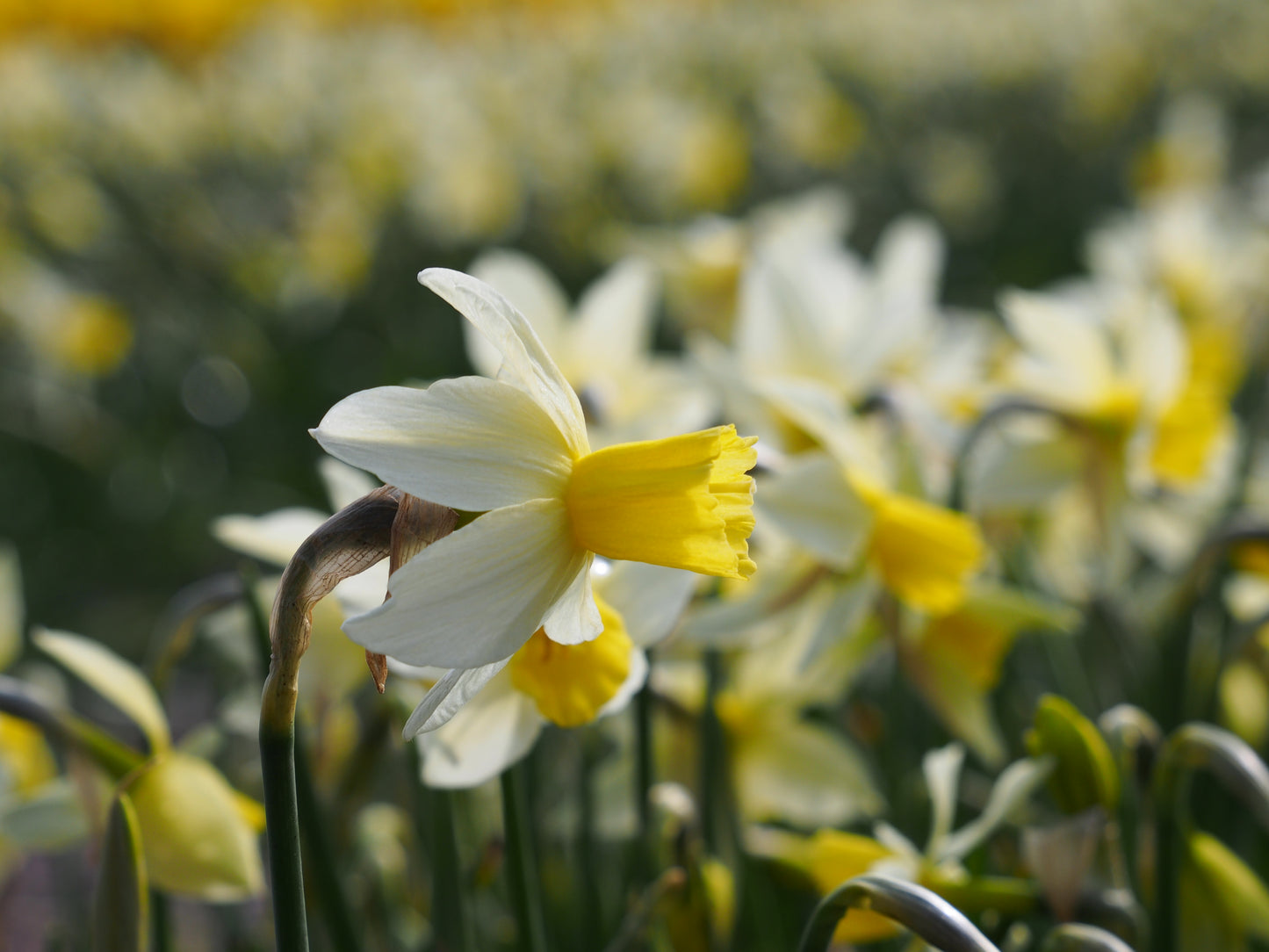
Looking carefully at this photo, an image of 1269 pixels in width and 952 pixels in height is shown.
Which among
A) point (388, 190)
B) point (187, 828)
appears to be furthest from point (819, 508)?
point (388, 190)

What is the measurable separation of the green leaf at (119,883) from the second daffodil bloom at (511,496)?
0.89 feet

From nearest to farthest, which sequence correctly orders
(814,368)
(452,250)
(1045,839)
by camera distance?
1. (1045,839)
2. (814,368)
3. (452,250)

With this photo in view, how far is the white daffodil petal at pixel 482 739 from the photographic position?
2.72 ft

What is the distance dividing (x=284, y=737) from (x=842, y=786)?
78 centimetres

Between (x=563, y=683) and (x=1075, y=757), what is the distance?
0.39 meters

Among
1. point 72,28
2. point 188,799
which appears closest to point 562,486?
point 188,799

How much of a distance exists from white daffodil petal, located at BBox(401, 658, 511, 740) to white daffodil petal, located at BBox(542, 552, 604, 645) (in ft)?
0.13

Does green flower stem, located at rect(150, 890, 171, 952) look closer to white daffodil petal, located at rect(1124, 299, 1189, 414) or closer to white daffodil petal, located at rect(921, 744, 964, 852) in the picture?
white daffodil petal, located at rect(921, 744, 964, 852)

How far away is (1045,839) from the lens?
2.76ft

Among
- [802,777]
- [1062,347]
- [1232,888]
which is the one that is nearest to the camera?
[1232,888]

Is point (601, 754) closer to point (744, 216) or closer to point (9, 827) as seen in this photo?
point (9, 827)

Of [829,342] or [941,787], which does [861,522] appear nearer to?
[941,787]

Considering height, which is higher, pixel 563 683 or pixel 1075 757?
pixel 563 683

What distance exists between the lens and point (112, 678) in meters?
0.90
